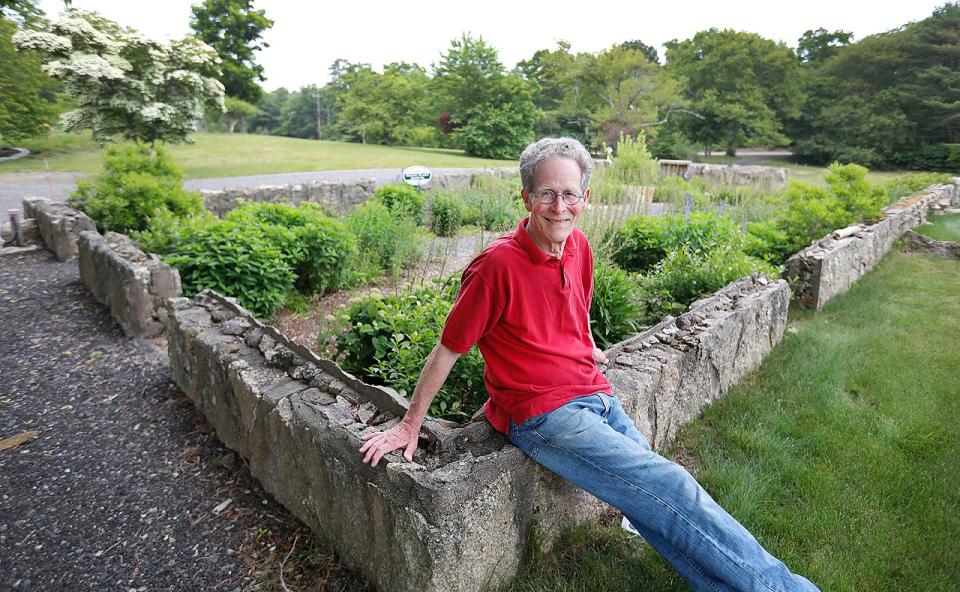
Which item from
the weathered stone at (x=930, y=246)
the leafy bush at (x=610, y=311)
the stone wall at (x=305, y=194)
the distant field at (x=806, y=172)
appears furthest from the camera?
the distant field at (x=806, y=172)

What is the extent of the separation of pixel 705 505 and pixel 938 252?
791cm

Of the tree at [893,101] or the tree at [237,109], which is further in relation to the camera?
the tree at [237,109]

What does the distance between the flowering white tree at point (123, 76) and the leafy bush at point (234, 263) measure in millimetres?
9558

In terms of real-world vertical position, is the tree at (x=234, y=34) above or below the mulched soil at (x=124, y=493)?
above

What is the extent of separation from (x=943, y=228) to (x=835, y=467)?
847 centimetres

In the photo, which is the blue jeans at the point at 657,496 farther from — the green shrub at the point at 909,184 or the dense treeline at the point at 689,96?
the dense treeline at the point at 689,96

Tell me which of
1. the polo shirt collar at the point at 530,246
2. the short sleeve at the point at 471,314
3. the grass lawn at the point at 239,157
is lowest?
the short sleeve at the point at 471,314

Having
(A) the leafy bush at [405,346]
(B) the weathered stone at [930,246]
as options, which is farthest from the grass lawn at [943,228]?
(A) the leafy bush at [405,346]

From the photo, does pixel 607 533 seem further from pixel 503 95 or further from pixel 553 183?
pixel 503 95

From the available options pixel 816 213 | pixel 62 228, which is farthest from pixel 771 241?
pixel 62 228

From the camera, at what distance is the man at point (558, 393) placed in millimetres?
1627

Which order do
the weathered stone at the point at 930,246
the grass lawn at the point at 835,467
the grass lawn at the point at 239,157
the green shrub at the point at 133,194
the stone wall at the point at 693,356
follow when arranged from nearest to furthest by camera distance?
1. the grass lawn at the point at 835,467
2. the stone wall at the point at 693,356
3. the green shrub at the point at 133,194
4. the weathered stone at the point at 930,246
5. the grass lawn at the point at 239,157

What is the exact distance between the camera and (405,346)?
2777 millimetres

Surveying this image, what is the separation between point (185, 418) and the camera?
316 centimetres
